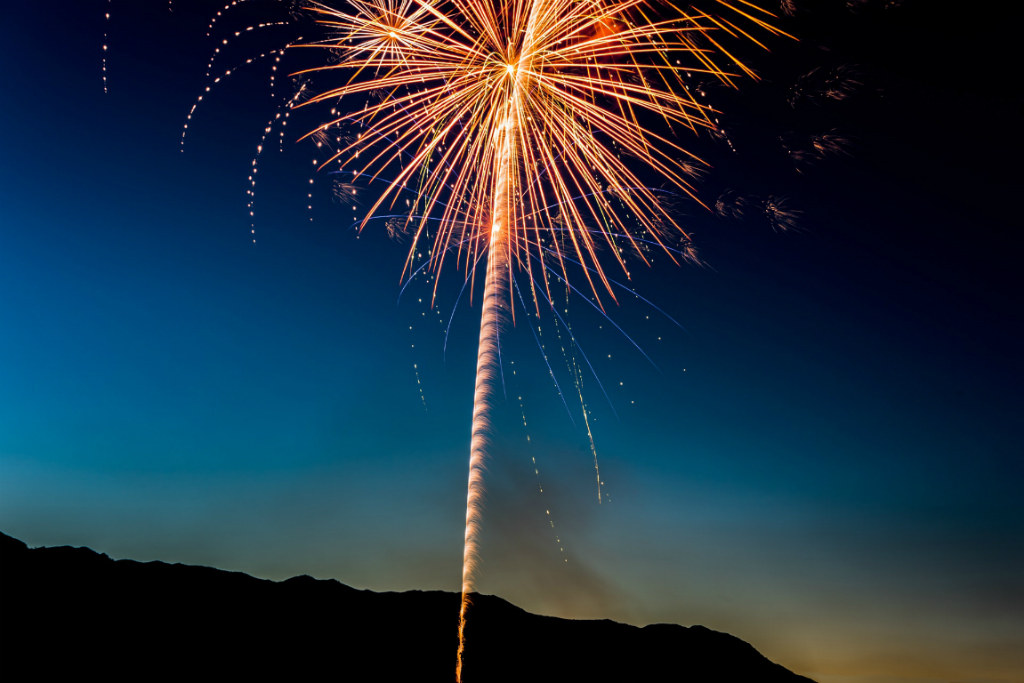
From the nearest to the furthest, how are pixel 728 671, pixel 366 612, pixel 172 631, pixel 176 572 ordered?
pixel 172 631, pixel 176 572, pixel 366 612, pixel 728 671

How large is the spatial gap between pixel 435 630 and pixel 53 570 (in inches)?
1240

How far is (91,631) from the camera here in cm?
3775

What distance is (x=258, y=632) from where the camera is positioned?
45812 mm

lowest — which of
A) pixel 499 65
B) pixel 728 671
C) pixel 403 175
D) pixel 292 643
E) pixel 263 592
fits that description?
pixel 728 671

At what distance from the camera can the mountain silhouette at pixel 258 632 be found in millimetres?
36375

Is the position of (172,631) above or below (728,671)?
above

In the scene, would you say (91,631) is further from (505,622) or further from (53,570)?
(505,622)

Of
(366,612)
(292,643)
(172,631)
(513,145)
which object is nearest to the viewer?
(513,145)

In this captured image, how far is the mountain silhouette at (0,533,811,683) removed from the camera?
1432 inches

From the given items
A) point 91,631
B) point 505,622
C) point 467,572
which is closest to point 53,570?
point 91,631

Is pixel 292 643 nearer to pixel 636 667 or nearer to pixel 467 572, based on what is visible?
pixel 636 667

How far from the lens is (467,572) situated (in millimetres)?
9539

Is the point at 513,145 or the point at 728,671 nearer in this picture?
the point at 513,145

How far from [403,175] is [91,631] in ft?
145
